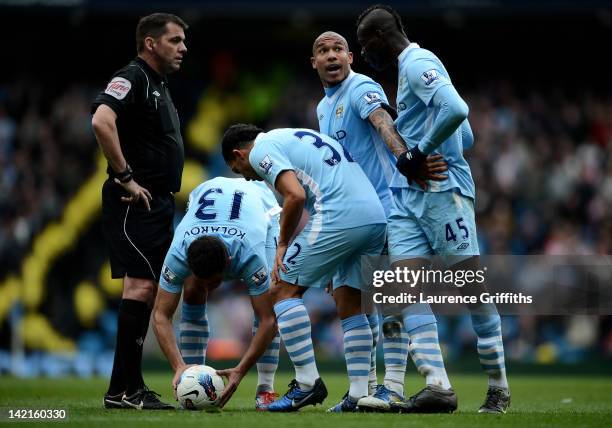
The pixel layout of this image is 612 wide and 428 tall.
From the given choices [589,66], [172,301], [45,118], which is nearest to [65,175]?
[45,118]

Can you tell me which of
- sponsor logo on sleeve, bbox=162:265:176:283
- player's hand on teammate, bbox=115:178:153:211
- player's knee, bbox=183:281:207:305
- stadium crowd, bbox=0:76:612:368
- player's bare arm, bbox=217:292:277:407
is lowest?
player's bare arm, bbox=217:292:277:407

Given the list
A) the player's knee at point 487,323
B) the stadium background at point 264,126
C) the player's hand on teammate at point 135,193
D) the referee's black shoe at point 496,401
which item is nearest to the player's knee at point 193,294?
the player's hand on teammate at point 135,193

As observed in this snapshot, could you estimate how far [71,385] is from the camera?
39.7 feet

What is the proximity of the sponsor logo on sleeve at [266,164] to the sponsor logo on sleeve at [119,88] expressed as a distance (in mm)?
1334

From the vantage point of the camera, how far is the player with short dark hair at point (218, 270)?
7.30 meters

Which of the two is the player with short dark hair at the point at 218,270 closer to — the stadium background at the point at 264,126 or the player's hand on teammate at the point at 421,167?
the player's hand on teammate at the point at 421,167

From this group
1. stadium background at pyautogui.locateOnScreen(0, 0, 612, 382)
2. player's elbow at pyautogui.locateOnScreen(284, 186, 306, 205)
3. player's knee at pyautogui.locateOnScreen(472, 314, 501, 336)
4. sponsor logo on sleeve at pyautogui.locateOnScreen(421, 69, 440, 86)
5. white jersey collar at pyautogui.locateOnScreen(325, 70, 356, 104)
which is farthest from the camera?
stadium background at pyautogui.locateOnScreen(0, 0, 612, 382)

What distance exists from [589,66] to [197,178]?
822 cm

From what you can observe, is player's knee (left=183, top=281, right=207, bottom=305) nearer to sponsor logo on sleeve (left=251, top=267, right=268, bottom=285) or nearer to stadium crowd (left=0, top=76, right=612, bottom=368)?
sponsor logo on sleeve (left=251, top=267, right=268, bottom=285)

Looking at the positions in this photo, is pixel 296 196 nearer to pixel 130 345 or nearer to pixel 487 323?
pixel 487 323

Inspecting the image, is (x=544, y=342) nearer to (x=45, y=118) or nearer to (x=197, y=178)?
(x=197, y=178)

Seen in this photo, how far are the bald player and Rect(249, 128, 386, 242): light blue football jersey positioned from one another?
1.08ft

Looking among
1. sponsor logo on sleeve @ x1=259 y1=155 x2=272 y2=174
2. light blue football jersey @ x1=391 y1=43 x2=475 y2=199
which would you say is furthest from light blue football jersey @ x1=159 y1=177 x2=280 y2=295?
light blue football jersey @ x1=391 y1=43 x2=475 y2=199

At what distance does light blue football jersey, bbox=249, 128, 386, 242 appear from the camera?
24.1ft
